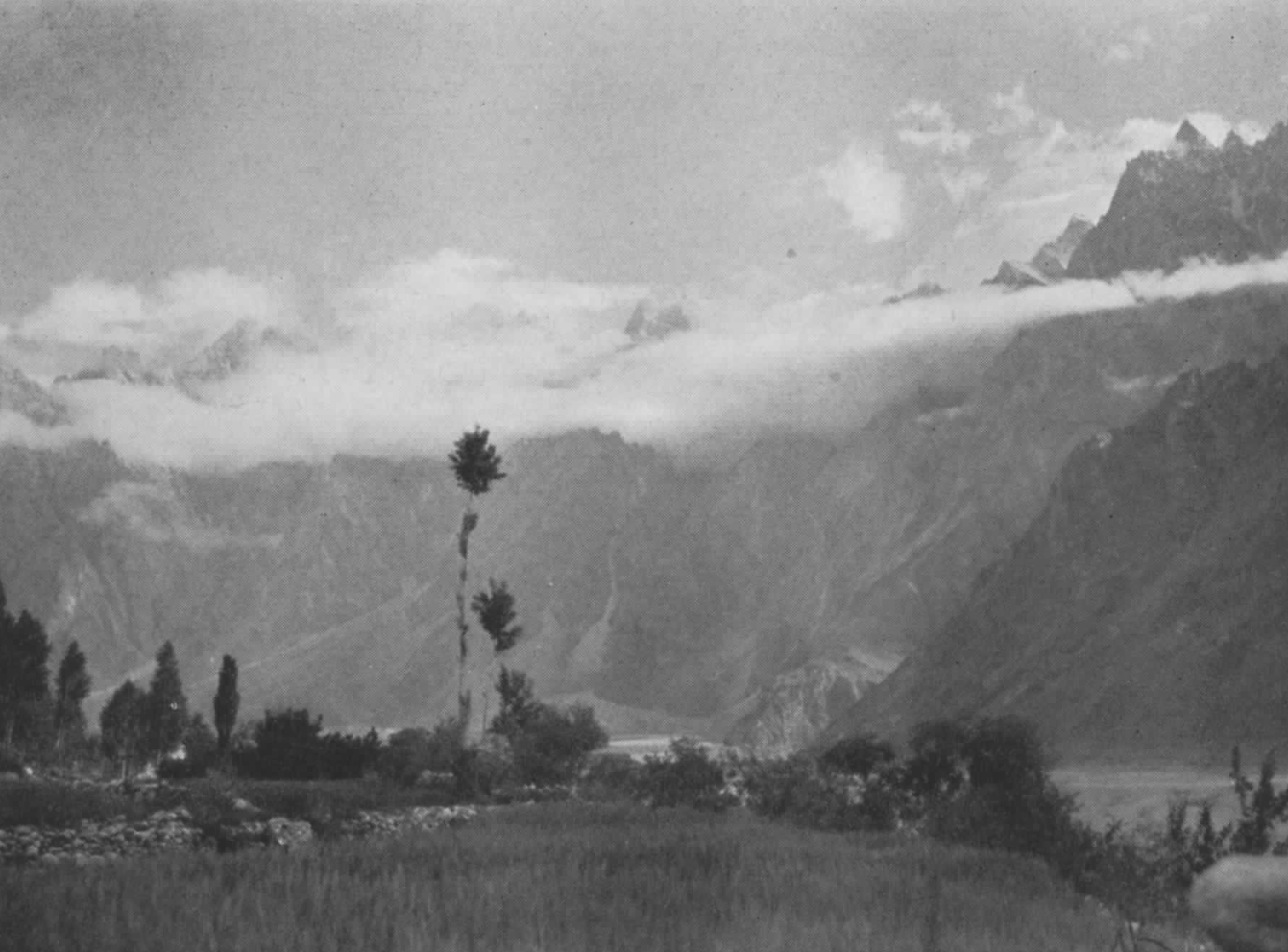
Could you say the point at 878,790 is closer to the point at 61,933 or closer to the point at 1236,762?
the point at 1236,762

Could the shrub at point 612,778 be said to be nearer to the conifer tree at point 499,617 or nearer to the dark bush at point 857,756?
the dark bush at point 857,756

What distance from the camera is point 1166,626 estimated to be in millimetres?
152750

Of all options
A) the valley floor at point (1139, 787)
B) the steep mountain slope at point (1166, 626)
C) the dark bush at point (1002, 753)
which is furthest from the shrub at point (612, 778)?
the steep mountain slope at point (1166, 626)

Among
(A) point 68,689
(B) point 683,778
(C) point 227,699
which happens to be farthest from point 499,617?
(A) point 68,689

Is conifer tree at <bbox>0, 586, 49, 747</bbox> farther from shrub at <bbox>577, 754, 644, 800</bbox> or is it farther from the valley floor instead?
the valley floor

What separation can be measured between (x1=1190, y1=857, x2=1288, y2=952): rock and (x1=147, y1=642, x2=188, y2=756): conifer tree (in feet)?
384

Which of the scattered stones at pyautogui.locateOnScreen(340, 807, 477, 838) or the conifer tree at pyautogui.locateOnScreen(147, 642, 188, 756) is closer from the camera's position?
the scattered stones at pyautogui.locateOnScreen(340, 807, 477, 838)

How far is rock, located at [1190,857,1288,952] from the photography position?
6.23 metres

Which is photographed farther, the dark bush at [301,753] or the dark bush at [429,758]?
the dark bush at [301,753]

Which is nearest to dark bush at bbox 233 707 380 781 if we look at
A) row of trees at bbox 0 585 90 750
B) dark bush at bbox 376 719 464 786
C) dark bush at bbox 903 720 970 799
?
dark bush at bbox 376 719 464 786

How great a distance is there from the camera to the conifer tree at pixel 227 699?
95.4m

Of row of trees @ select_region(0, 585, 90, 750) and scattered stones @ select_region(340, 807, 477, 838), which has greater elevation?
row of trees @ select_region(0, 585, 90, 750)

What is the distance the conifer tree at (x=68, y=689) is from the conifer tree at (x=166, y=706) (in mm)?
5660

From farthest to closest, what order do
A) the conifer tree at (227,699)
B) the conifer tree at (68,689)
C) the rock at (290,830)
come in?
the conifer tree at (68,689) < the conifer tree at (227,699) < the rock at (290,830)
